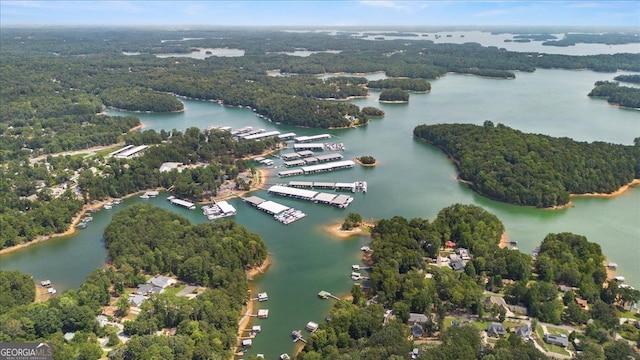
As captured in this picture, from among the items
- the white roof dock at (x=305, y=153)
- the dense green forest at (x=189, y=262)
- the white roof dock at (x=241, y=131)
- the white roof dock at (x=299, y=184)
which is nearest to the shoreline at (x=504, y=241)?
the dense green forest at (x=189, y=262)

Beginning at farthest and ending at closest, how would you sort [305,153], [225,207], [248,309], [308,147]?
1. [308,147]
2. [305,153]
3. [225,207]
4. [248,309]

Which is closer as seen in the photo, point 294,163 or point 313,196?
point 313,196

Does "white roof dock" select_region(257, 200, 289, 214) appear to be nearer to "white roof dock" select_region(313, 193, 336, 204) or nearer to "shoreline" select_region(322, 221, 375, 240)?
"white roof dock" select_region(313, 193, 336, 204)

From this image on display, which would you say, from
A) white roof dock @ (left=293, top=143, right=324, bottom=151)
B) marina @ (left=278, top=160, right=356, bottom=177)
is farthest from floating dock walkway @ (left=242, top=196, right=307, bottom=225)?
white roof dock @ (left=293, top=143, right=324, bottom=151)

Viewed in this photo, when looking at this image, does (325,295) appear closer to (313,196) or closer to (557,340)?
(557,340)

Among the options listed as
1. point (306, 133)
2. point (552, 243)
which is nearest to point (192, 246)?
point (552, 243)

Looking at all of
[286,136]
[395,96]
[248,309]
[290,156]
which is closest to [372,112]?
[395,96]

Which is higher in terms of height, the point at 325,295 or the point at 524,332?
the point at 524,332
